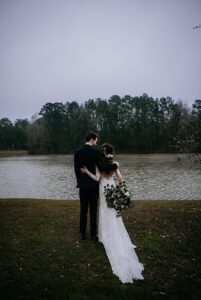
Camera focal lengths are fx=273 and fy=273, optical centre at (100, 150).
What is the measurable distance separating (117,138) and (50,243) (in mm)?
92574

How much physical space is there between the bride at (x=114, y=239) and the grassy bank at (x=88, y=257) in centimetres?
19

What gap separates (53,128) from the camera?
111688mm

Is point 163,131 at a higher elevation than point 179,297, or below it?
higher

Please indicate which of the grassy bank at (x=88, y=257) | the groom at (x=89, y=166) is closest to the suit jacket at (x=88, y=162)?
the groom at (x=89, y=166)

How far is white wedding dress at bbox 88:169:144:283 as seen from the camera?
5.81m

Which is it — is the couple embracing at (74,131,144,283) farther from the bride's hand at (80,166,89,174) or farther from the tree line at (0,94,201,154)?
the tree line at (0,94,201,154)

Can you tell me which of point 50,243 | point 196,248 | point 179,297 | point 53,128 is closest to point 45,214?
point 50,243

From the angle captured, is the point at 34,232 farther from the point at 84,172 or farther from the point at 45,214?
the point at 84,172

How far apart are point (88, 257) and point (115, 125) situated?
95552 mm

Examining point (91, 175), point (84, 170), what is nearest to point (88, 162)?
point (84, 170)

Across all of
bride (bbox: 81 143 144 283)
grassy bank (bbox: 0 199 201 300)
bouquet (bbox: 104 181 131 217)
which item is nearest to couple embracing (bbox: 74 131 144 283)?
bride (bbox: 81 143 144 283)

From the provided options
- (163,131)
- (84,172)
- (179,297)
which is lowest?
(179,297)

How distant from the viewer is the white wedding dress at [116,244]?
5.81 metres

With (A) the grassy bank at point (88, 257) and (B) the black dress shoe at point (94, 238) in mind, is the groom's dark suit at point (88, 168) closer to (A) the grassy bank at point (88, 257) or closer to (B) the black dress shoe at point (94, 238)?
(B) the black dress shoe at point (94, 238)
